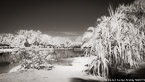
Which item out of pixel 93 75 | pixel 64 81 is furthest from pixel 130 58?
pixel 64 81

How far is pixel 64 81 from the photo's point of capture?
9.09 meters

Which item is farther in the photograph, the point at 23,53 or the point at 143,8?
the point at 143,8

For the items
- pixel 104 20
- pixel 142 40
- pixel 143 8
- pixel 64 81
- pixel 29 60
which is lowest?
pixel 64 81

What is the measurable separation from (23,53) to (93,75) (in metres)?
8.39

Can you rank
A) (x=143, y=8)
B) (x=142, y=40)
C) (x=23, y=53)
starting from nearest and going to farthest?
(x=142, y=40) → (x=23, y=53) → (x=143, y=8)

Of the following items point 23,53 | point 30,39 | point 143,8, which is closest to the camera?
point 23,53

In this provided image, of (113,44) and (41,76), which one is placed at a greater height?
(113,44)

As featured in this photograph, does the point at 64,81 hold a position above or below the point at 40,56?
below

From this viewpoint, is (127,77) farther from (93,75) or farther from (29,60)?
(29,60)

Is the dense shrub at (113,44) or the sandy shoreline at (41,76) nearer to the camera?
the dense shrub at (113,44)

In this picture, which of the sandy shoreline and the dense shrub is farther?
the sandy shoreline

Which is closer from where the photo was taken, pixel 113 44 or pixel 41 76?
pixel 113 44

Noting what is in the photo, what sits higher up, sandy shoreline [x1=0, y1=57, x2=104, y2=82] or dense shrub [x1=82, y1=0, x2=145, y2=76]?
dense shrub [x1=82, y1=0, x2=145, y2=76]

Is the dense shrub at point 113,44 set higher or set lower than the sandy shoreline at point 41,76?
higher
